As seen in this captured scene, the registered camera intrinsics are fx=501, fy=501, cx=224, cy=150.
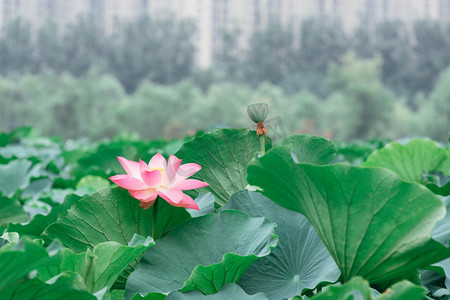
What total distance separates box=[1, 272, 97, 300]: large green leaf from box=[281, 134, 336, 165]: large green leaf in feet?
0.84

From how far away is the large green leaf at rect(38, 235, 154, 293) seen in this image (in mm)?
421

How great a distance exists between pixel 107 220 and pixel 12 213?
428mm

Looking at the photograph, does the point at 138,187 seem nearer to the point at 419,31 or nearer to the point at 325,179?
the point at 325,179

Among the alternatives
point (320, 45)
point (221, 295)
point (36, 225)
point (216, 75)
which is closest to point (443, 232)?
point (221, 295)

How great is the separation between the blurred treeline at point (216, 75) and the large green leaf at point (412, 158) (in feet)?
60.5

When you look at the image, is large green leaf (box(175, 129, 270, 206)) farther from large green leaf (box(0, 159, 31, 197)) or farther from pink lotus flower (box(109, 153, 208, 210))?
large green leaf (box(0, 159, 31, 197))

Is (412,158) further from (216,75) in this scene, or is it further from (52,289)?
(216,75)

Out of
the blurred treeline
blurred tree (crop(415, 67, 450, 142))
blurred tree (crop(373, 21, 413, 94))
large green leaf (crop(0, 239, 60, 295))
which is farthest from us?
blurred tree (crop(373, 21, 413, 94))

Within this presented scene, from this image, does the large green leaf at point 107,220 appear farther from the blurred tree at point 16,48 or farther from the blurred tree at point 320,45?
the blurred tree at point 16,48

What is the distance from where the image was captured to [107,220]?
53cm

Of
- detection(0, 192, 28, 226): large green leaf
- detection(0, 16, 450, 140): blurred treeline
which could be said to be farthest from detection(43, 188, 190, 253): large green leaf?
detection(0, 16, 450, 140): blurred treeline

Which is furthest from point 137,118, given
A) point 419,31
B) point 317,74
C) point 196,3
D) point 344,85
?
point 196,3

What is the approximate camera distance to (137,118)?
1970cm

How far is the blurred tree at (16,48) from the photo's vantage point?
2875 centimetres
